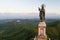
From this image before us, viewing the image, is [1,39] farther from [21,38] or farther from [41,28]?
[41,28]

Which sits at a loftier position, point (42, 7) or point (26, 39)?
point (42, 7)

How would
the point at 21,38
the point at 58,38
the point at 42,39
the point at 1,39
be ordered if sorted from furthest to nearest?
the point at 1,39, the point at 21,38, the point at 58,38, the point at 42,39

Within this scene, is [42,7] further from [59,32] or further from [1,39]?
[1,39]

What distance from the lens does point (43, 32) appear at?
72.2ft

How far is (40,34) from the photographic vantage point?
22.0 m

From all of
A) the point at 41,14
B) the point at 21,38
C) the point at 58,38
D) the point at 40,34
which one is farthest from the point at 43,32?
the point at 21,38

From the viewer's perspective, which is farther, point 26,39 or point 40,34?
point 26,39

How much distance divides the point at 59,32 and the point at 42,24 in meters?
29.2

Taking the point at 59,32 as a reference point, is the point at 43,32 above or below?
above

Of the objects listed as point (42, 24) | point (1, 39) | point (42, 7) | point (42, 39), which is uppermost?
point (42, 7)

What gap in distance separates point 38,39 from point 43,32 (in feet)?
2.59

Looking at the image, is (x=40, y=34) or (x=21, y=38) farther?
(x=21, y=38)

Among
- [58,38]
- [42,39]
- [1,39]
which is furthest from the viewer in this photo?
[1,39]

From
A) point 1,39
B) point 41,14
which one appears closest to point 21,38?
point 1,39
